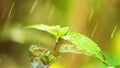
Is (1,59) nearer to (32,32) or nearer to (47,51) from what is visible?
(32,32)

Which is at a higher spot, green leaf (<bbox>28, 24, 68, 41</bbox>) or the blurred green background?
green leaf (<bbox>28, 24, 68, 41</bbox>)

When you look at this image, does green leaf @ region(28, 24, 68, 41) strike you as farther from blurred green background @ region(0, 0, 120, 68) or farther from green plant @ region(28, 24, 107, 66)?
blurred green background @ region(0, 0, 120, 68)

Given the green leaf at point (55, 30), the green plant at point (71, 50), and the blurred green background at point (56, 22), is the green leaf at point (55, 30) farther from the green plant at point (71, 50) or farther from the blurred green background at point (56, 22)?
the blurred green background at point (56, 22)

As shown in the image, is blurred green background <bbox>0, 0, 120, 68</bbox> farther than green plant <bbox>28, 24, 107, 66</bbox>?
Yes

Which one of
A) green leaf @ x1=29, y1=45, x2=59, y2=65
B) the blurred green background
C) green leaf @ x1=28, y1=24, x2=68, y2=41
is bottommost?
the blurred green background

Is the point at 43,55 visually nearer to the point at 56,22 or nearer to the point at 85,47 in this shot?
the point at 85,47

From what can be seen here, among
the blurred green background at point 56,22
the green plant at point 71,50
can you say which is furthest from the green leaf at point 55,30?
the blurred green background at point 56,22

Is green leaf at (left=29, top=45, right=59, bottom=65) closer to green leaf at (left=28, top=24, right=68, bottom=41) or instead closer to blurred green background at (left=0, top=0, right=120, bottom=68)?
green leaf at (left=28, top=24, right=68, bottom=41)

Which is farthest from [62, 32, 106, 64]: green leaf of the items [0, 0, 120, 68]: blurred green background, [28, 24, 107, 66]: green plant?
[0, 0, 120, 68]: blurred green background

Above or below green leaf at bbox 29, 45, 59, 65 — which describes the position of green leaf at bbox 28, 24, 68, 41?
above

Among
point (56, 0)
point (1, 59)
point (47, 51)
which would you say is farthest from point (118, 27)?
point (47, 51)
